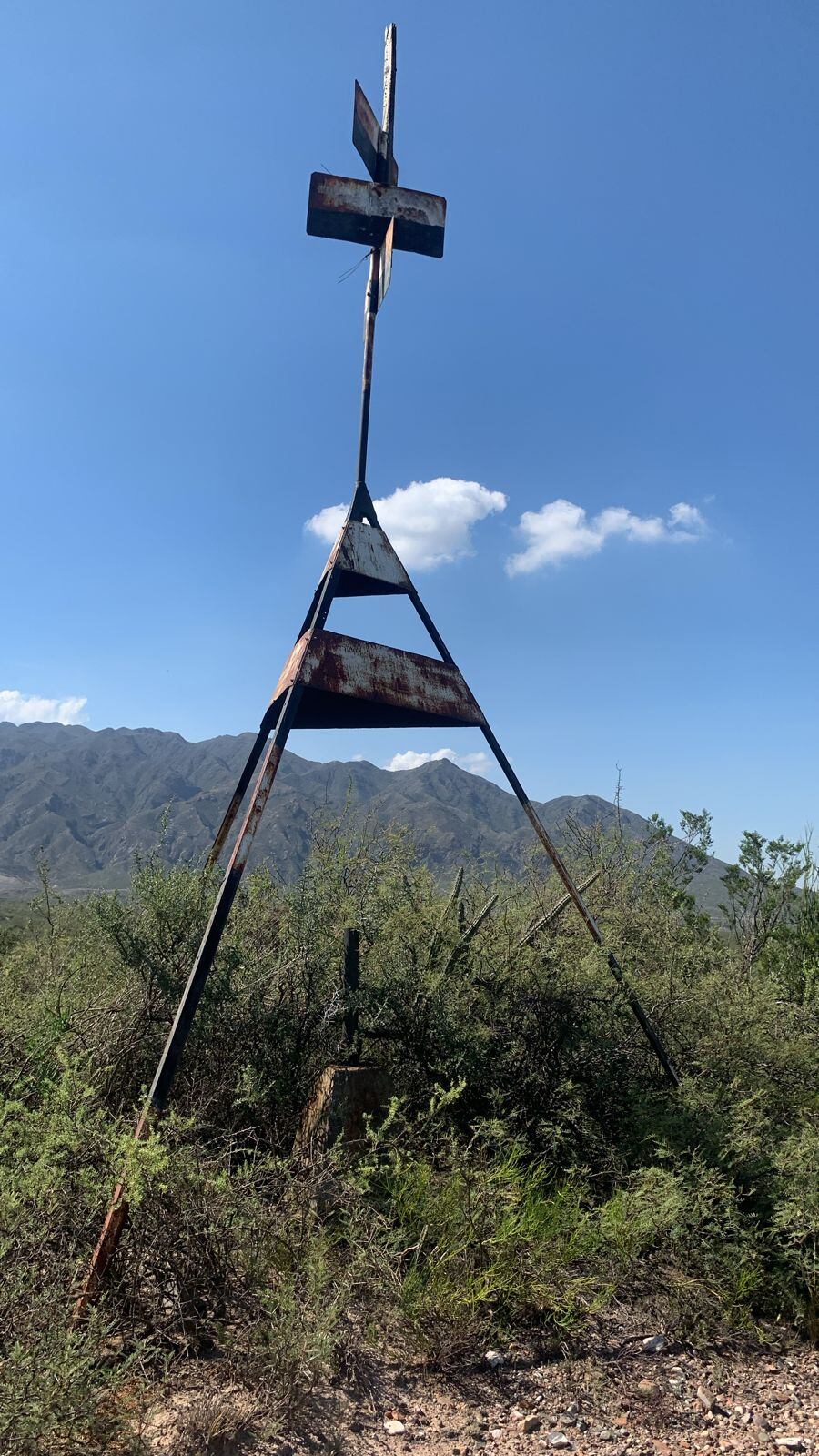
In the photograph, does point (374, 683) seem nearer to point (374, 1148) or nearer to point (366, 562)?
point (366, 562)

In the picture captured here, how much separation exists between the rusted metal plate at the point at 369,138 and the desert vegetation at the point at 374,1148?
5.34 metres

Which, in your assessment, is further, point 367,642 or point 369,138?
point 369,138

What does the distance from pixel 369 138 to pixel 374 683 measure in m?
4.22

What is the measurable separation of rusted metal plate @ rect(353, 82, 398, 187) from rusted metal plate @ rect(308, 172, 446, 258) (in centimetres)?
27

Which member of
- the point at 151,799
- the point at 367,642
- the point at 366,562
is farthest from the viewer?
the point at 151,799

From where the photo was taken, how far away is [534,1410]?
306 cm

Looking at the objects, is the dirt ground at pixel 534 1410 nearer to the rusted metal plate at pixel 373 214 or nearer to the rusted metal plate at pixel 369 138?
the rusted metal plate at pixel 373 214

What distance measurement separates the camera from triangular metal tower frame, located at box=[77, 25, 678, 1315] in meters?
5.02

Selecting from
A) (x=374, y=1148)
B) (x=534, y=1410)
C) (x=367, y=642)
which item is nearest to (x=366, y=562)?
(x=367, y=642)

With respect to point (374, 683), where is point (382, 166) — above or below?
above

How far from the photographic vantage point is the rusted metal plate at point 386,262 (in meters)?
5.77

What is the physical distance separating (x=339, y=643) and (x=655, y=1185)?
3.57m

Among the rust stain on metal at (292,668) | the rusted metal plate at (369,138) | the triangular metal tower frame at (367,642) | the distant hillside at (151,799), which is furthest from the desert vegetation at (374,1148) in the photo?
the distant hillside at (151,799)

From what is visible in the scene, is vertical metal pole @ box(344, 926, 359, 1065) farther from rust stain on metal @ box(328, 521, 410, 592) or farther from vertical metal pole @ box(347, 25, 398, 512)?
vertical metal pole @ box(347, 25, 398, 512)
